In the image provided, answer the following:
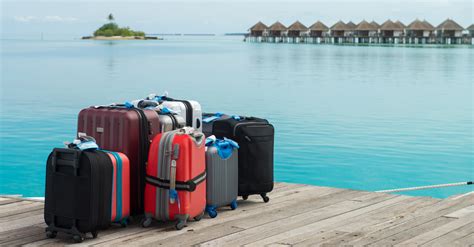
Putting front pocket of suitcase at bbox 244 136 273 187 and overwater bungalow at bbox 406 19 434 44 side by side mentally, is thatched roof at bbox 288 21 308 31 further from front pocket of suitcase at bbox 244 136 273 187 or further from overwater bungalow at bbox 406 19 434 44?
front pocket of suitcase at bbox 244 136 273 187

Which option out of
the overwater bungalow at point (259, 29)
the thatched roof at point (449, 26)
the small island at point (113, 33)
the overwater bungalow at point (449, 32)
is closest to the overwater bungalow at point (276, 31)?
the overwater bungalow at point (259, 29)

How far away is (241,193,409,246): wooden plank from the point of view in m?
4.23

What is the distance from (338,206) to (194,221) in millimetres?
1096

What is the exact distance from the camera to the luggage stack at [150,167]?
4.02m

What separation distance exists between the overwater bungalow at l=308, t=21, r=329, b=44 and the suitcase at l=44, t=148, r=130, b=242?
9890 centimetres

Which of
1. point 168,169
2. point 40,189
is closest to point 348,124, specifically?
point 40,189

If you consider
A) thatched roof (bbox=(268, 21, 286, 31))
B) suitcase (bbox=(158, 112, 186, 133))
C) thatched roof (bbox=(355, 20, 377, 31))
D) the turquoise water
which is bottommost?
the turquoise water

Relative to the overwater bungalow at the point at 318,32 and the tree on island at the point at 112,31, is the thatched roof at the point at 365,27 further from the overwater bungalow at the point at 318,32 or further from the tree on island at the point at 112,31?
the tree on island at the point at 112,31

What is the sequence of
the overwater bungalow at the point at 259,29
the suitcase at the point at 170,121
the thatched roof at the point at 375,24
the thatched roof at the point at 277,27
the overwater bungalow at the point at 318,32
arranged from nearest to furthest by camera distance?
the suitcase at the point at 170,121 < the thatched roof at the point at 375,24 < the overwater bungalow at the point at 318,32 < the thatched roof at the point at 277,27 < the overwater bungalow at the point at 259,29

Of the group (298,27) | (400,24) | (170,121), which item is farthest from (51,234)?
(298,27)

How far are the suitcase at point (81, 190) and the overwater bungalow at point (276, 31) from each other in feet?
341

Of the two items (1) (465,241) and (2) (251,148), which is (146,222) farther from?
(1) (465,241)

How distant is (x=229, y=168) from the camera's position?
15.7ft

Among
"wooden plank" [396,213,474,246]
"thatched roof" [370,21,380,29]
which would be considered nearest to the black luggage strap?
"wooden plank" [396,213,474,246]
